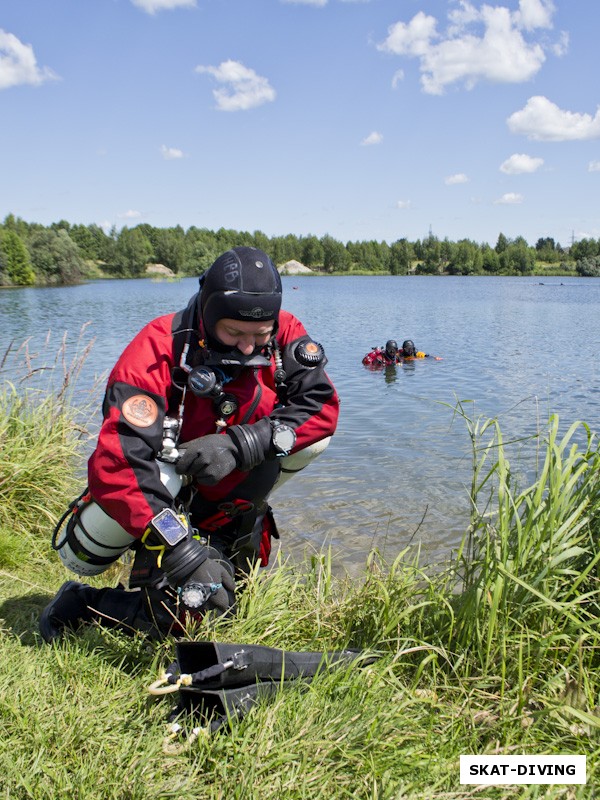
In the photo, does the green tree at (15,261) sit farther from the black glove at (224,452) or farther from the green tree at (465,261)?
the green tree at (465,261)

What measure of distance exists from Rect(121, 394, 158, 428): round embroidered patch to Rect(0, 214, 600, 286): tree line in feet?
322

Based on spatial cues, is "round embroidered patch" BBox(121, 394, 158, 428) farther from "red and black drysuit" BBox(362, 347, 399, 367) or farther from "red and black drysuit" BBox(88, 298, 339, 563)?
"red and black drysuit" BBox(362, 347, 399, 367)

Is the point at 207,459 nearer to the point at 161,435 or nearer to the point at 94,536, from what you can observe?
the point at 161,435

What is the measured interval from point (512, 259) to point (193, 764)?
12902cm

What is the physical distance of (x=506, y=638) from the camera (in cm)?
238

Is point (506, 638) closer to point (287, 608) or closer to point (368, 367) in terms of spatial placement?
point (287, 608)

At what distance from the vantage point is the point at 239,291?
9.00 feet

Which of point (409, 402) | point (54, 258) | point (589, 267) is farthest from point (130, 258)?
point (409, 402)

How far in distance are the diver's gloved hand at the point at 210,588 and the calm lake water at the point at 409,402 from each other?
3.49 feet

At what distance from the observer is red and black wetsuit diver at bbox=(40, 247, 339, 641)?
2633mm

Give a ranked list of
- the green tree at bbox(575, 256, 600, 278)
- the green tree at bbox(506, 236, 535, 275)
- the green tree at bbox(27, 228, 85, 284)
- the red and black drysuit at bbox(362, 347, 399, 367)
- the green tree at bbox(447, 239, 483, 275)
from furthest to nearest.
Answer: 1. the green tree at bbox(447, 239, 483, 275)
2. the green tree at bbox(506, 236, 535, 275)
3. the green tree at bbox(575, 256, 600, 278)
4. the green tree at bbox(27, 228, 85, 284)
5. the red and black drysuit at bbox(362, 347, 399, 367)

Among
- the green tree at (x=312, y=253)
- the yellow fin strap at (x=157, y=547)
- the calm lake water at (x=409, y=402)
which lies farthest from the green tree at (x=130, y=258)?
the yellow fin strap at (x=157, y=547)

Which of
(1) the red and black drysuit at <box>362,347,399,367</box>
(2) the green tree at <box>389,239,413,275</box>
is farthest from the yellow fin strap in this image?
(2) the green tree at <box>389,239,413,275</box>

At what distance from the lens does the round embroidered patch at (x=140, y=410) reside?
2.64 metres
